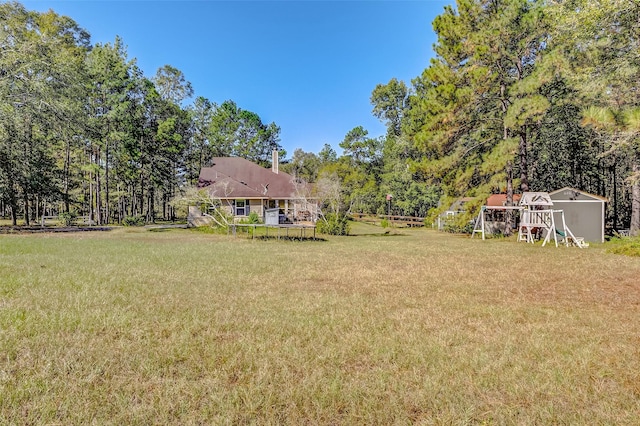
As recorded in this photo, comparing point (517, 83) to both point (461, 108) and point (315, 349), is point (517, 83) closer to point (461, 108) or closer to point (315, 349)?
point (461, 108)

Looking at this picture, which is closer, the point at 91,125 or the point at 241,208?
the point at 91,125

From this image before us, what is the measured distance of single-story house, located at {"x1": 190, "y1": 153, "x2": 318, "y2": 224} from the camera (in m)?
30.3

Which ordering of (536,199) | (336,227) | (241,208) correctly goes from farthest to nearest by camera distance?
(241,208) → (336,227) → (536,199)

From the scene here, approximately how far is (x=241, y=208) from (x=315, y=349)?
91.5 ft

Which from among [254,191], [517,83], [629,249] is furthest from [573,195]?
[254,191]

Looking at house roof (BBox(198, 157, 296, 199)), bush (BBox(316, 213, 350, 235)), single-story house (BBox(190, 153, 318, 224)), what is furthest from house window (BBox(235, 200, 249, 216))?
bush (BBox(316, 213, 350, 235))

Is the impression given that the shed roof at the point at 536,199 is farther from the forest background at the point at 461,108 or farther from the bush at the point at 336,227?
the bush at the point at 336,227

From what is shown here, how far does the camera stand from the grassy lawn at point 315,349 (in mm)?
2775

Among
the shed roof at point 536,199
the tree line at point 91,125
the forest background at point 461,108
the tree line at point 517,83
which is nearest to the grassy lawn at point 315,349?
the forest background at point 461,108

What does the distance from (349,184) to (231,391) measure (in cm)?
4146

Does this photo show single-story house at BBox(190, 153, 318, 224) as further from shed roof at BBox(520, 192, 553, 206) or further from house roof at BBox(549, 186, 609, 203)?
house roof at BBox(549, 186, 609, 203)

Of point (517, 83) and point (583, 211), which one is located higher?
point (517, 83)

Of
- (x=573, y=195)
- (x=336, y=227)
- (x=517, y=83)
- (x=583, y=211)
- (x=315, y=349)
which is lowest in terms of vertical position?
(x=315, y=349)

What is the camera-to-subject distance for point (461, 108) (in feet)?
61.2
